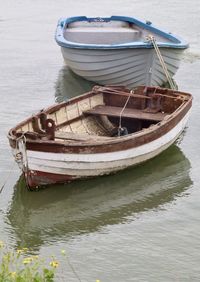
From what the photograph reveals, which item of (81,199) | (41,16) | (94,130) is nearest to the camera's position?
(81,199)

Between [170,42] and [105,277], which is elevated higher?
[170,42]

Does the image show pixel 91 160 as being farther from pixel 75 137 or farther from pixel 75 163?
pixel 75 137

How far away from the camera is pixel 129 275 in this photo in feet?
24.7

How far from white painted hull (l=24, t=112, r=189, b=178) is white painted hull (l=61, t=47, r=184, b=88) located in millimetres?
3376

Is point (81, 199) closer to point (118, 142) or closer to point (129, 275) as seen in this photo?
point (118, 142)

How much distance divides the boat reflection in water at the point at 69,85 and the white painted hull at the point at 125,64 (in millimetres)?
503

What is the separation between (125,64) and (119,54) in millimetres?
303

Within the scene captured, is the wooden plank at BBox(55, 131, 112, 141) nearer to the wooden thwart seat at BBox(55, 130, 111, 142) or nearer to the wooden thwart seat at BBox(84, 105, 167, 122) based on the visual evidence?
the wooden thwart seat at BBox(55, 130, 111, 142)

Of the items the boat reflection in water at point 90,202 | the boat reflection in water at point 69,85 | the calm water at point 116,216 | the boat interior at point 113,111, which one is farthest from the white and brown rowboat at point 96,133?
the boat reflection in water at point 69,85

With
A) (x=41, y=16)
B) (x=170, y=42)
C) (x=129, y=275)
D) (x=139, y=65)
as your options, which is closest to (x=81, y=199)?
(x=129, y=275)

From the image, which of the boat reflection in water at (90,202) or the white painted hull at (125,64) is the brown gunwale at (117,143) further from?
the white painted hull at (125,64)

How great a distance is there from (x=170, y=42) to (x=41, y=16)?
31.7 ft

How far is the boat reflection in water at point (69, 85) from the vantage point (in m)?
15.0

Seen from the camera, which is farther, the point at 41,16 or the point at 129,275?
the point at 41,16
